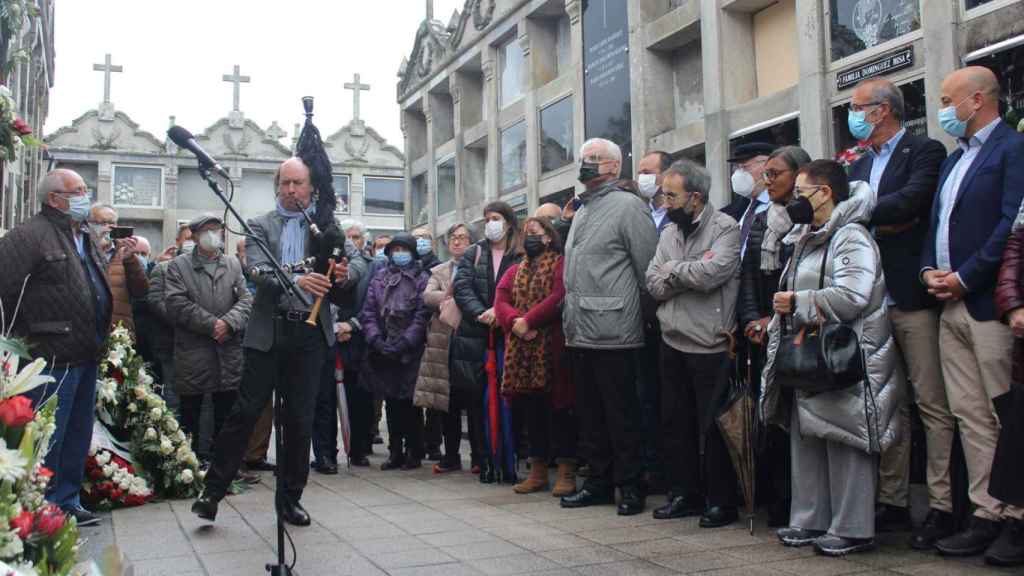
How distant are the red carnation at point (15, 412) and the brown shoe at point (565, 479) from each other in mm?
4503

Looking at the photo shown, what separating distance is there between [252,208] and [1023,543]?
3813cm

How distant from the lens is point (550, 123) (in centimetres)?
1803

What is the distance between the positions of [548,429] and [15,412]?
15.7ft

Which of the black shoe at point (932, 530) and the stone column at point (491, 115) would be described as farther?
the stone column at point (491, 115)

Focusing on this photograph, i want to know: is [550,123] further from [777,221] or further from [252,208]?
[252,208]

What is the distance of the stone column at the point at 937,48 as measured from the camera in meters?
9.20

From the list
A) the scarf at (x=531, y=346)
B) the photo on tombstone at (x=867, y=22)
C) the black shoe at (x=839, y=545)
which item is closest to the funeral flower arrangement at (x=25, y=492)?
the black shoe at (x=839, y=545)

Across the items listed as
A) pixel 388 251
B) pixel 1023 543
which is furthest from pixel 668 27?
pixel 1023 543

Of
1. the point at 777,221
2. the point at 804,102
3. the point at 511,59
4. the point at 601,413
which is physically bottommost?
the point at 601,413

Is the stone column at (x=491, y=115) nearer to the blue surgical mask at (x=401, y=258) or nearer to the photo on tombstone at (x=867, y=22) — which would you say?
the photo on tombstone at (x=867, y=22)

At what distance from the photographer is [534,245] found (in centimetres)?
681

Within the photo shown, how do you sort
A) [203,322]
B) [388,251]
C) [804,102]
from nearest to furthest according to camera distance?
1. [203,322]
2. [388,251]
3. [804,102]

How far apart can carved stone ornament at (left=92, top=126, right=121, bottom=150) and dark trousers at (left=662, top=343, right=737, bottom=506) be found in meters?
37.2

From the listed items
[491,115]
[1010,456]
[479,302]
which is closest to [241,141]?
[491,115]
